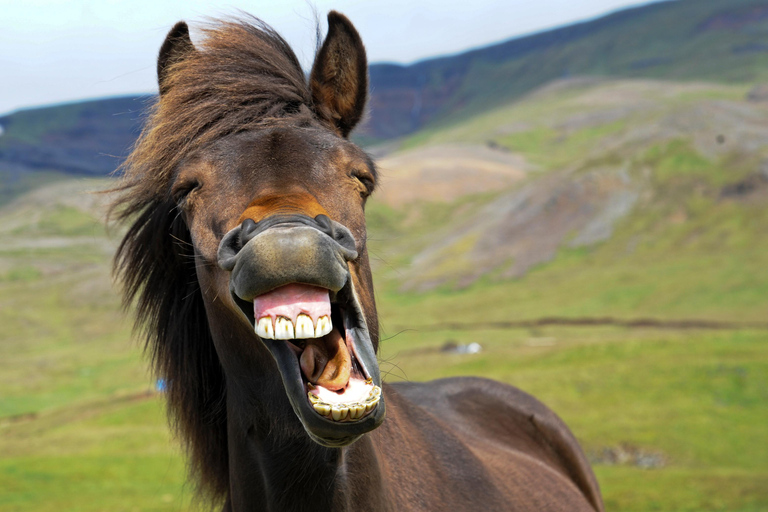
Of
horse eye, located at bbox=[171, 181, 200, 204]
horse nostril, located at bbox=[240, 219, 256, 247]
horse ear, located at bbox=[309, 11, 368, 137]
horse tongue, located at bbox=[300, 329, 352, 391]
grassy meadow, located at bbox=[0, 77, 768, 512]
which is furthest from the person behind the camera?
grassy meadow, located at bbox=[0, 77, 768, 512]

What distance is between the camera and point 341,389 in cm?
263

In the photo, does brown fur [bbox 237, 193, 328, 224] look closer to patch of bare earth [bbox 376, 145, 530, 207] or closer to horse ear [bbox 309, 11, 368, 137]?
horse ear [bbox 309, 11, 368, 137]

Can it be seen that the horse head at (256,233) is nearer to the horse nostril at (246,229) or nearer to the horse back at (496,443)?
the horse nostril at (246,229)

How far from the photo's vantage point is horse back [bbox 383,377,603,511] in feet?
15.2

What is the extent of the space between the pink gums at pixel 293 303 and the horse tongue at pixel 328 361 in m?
0.19

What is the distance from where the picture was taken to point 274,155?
3.28 m

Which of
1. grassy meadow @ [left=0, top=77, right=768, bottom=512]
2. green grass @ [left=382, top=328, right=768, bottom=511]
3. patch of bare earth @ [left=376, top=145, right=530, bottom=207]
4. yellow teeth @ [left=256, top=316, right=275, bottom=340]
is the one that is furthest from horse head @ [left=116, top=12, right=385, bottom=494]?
patch of bare earth @ [left=376, top=145, right=530, bottom=207]

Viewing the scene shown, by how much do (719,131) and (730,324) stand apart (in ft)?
146

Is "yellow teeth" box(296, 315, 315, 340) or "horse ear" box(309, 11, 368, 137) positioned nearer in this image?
"yellow teeth" box(296, 315, 315, 340)

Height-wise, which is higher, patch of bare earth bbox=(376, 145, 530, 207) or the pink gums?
the pink gums

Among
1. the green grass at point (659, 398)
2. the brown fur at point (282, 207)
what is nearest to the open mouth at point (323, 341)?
the brown fur at point (282, 207)

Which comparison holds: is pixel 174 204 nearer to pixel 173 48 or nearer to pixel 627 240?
pixel 173 48

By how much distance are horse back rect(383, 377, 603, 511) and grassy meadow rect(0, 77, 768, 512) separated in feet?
2.19

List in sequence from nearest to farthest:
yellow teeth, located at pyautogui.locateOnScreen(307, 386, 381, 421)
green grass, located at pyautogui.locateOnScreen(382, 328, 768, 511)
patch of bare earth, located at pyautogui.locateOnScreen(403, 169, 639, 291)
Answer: yellow teeth, located at pyautogui.locateOnScreen(307, 386, 381, 421), green grass, located at pyautogui.locateOnScreen(382, 328, 768, 511), patch of bare earth, located at pyautogui.locateOnScreen(403, 169, 639, 291)
